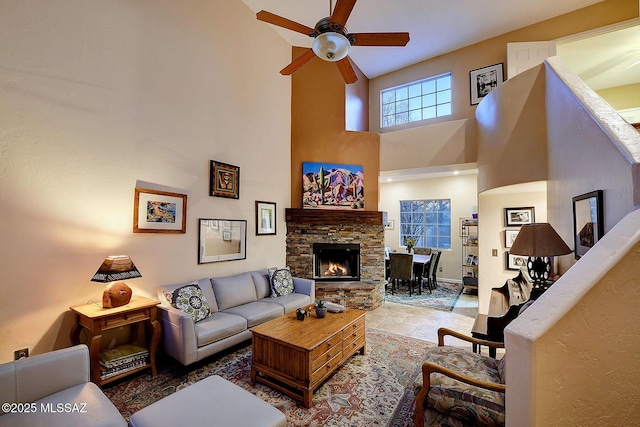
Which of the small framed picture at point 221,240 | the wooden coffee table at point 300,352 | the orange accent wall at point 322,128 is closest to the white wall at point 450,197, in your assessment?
the orange accent wall at point 322,128

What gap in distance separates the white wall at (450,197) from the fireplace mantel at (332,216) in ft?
10.7

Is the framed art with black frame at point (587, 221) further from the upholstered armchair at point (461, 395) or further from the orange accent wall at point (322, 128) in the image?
the orange accent wall at point (322, 128)

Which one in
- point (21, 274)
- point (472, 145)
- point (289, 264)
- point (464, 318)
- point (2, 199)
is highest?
point (472, 145)

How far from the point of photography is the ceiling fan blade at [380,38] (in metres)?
2.37

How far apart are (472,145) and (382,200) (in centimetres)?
382

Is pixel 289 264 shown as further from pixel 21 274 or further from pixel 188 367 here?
pixel 21 274

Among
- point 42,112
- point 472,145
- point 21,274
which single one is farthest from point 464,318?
point 42,112

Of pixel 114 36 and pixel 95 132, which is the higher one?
pixel 114 36

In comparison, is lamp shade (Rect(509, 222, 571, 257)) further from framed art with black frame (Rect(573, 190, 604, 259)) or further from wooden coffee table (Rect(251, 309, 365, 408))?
wooden coffee table (Rect(251, 309, 365, 408))

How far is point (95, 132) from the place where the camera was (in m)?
2.75

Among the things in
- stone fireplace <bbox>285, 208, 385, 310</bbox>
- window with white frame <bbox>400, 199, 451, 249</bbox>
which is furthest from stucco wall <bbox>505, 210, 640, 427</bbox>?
window with white frame <bbox>400, 199, 451, 249</bbox>

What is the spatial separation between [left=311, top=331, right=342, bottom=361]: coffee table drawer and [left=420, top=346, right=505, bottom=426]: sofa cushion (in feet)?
3.23

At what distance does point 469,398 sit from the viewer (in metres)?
1.67

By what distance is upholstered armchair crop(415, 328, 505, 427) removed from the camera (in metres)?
1.61
